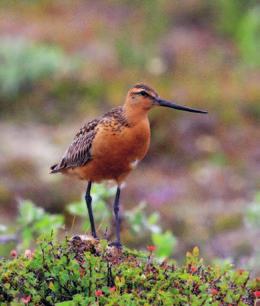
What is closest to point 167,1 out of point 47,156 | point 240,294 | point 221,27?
point 221,27

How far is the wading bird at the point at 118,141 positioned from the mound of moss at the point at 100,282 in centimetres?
145

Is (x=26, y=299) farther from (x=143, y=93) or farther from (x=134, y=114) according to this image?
(x=143, y=93)

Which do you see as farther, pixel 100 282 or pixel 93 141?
pixel 93 141

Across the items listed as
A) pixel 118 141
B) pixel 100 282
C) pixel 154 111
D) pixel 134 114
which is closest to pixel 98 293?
pixel 100 282

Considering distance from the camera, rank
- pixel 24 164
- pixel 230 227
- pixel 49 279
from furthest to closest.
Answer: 1. pixel 24 164
2. pixel 230 227
3. pixel 49 279

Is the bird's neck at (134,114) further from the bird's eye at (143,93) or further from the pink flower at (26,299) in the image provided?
the pink flower at (26,299)

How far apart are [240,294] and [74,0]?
17.2m

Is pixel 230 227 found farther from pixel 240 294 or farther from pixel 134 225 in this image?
pixel 240 294

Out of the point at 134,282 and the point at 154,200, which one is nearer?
the point at 134,282

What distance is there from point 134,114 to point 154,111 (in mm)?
7475

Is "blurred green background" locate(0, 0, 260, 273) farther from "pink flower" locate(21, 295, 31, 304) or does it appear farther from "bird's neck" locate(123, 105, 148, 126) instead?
"pink flower" locate(21, 295, 31, 304)

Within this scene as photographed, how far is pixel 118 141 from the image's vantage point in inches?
272

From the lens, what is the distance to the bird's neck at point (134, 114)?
7.00 m

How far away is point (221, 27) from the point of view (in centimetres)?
1925
